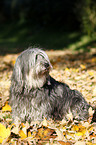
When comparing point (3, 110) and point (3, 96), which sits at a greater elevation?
point (3, 96)

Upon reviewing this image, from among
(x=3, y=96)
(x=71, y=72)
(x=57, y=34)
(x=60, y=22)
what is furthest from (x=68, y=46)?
(x=3, y=96)

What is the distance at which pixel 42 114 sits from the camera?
3014 mm

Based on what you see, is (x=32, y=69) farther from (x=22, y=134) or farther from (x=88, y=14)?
(x=88, y=14)

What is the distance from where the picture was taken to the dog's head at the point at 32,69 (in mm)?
2727

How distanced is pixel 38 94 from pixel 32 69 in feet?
1.37

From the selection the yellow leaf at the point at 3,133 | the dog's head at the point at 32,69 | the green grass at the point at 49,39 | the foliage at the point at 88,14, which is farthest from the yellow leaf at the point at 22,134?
the foliage at the point at 88,14

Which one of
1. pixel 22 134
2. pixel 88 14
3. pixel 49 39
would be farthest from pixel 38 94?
pixel 49 39

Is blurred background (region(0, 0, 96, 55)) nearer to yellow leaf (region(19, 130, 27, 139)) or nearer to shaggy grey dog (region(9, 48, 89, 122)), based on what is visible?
shaggy grey dog (region(9, 48, 89, 122))

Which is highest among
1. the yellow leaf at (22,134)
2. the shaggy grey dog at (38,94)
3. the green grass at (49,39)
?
the green grass at (49,39)

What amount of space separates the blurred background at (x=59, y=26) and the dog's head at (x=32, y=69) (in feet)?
29.2

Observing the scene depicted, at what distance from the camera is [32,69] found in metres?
2.73

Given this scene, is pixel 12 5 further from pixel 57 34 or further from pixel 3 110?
pixel 3 110

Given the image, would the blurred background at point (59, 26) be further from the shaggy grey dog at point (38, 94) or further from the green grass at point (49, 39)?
the shaggy grey dog at point (38, 94)

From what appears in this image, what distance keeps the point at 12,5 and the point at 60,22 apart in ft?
35.8
